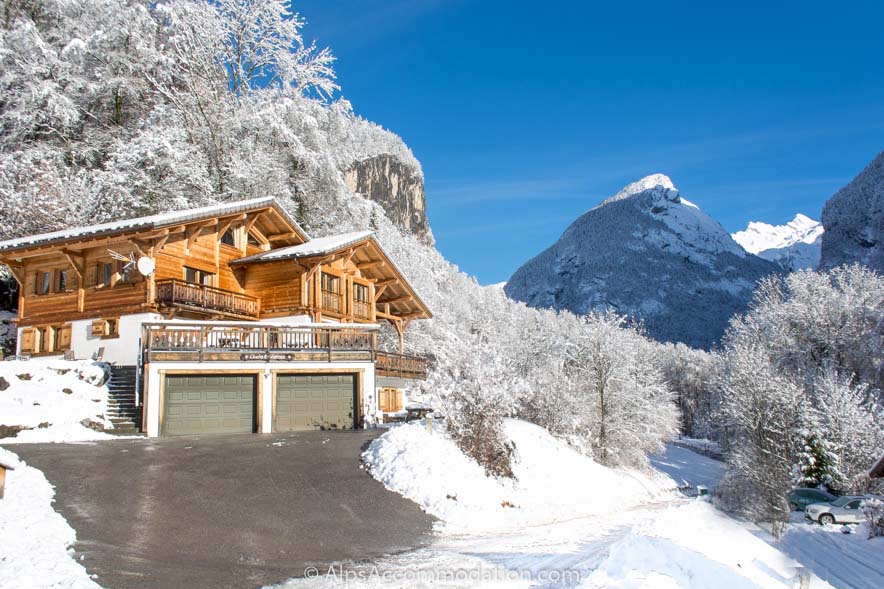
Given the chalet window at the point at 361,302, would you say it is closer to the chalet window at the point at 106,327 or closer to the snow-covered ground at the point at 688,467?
the chalet window at the point at 106,327

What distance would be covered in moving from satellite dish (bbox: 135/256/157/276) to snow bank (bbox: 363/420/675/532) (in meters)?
13.4

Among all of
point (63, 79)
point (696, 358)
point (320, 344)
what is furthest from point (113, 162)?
point (696, 358)

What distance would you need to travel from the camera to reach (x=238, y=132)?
42469mm

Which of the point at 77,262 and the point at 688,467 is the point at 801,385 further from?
the point at 77,262

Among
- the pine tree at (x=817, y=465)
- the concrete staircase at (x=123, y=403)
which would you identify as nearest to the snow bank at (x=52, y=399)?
the concrete staircase at (x=123, y=403)

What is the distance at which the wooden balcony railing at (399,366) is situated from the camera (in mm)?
27812

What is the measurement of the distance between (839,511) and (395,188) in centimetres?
14123

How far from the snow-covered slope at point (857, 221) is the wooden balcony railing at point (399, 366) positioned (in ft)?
415

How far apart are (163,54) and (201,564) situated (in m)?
39.6

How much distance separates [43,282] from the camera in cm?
3022

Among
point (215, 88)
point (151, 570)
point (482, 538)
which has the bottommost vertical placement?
point (482, 538)

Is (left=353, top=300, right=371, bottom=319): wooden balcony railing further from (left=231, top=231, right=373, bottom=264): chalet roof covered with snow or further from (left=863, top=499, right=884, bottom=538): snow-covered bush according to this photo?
(left=863, top=499, right=884, bottom=538): snow-covered bush

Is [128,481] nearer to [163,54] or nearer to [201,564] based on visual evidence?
[201,564]

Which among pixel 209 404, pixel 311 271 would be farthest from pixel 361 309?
pixel 209 404
